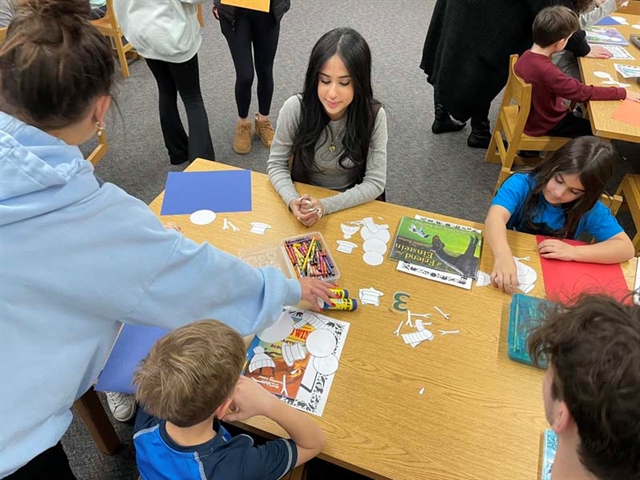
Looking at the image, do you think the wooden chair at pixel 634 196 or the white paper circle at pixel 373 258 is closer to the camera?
the white paper circle at pixel 373 258

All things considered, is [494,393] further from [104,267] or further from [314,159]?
[314,159]

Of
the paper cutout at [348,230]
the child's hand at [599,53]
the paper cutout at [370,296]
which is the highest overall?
the child's hand at [599,53]

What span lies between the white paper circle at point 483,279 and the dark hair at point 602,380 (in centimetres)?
54

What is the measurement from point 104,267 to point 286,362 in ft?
1.49

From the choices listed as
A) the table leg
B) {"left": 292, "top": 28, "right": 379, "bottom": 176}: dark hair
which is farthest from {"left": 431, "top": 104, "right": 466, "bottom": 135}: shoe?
the table leg

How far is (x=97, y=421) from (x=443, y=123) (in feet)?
8.32

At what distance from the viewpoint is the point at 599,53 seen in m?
2.49

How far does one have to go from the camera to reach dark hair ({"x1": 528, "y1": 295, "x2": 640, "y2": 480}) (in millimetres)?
605

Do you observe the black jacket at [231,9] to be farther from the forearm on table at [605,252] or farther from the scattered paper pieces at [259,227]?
the forearm on table at [605,252]

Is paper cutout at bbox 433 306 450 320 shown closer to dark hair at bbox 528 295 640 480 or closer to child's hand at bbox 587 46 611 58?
dark hair at bbox 528 295 640 480

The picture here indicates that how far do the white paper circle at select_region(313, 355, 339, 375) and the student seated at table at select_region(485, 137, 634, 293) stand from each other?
488 mm

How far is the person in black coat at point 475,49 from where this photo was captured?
2.45m

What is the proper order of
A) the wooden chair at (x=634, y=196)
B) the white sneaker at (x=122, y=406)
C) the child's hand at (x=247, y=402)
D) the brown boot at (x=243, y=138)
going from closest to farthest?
1. the child's hand at (x=247, y=402)
2. the white sneaker at (x=122, y=406)
3. the wooden chair at (x=634, y=196)
4. the brown boot at (x=243, y=138)

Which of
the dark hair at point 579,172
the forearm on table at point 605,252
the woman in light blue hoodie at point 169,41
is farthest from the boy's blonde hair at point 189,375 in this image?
the woman in light blue hoodie at point 169,41
